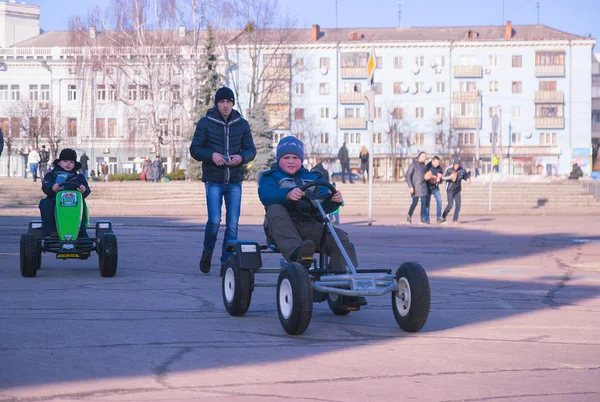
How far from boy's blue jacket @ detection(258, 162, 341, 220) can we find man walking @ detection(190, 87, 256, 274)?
282 centimetres

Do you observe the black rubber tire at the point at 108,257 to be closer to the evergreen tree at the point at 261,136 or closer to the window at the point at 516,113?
the evergreen tree at the point at 261,136

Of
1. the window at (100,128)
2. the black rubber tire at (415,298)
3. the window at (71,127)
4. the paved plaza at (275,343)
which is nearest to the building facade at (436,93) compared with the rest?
the window at (100,128)

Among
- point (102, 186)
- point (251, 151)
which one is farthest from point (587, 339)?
point (102, 186)

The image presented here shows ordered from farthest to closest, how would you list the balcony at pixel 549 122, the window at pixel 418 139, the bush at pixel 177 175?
the balcony at pixel 549 122 → the window at pixel 418 139 → the bush at pixel 177 175

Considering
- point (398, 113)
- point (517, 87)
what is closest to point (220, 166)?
point (398, 113)

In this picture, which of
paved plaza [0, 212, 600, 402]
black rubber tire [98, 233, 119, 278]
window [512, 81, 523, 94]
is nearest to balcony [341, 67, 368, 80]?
window [512, 81, 523, 94]

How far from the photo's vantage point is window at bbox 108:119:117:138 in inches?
3300

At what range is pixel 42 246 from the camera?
10406 millimetres

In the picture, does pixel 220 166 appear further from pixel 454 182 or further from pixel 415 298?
pixel 454 182

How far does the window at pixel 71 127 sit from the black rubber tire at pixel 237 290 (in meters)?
77.9

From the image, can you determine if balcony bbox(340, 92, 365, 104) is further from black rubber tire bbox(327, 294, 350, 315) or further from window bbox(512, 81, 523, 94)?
black rubber tire bbox(327, 294, 350, 315)

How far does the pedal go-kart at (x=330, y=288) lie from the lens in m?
6.35

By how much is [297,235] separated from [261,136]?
164 feet

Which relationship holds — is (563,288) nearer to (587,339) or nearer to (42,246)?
(587,339)
